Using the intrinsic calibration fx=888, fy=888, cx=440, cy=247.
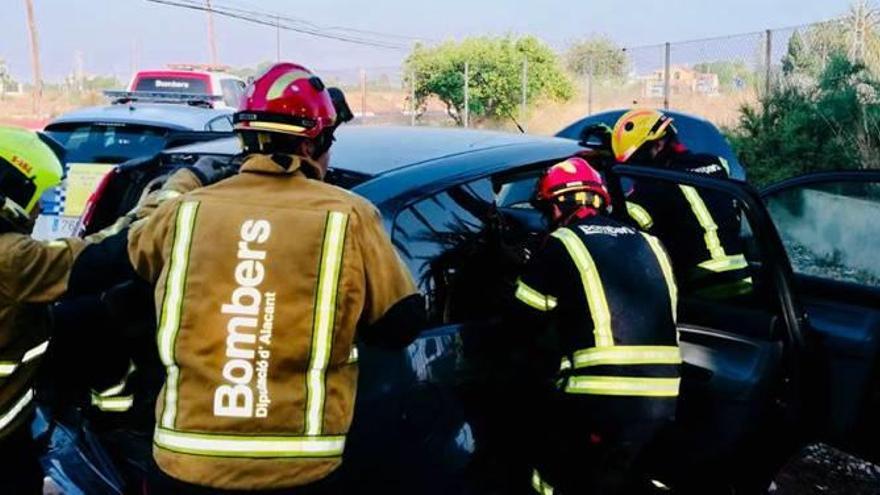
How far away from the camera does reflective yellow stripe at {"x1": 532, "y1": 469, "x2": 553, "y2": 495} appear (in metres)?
2.91

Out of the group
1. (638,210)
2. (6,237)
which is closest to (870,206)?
(638,210)

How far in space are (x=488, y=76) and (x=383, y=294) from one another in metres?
23.5

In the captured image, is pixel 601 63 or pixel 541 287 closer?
pixel 541 287

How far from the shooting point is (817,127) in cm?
1074

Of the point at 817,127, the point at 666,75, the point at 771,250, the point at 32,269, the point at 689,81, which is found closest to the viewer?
the point at 32,269

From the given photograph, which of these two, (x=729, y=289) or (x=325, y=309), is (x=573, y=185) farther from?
(x=325, y=309)

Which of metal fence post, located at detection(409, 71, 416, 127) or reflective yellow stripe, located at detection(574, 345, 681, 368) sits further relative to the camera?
metal fence post, located at detection(409, 71, 416, 127)

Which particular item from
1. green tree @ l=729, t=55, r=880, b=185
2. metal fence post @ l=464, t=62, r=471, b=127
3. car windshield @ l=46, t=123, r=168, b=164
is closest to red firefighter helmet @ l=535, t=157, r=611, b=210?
car windshield @ l=46, t=123, r=168, b=164

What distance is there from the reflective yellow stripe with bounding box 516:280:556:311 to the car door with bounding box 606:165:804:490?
0.61 meters

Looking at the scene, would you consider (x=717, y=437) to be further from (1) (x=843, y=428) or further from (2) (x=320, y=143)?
(2) (x=320, y=143)

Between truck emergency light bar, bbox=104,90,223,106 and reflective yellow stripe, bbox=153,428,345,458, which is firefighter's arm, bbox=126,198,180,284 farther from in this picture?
truck emergency light bar, bbox=104,90,223,106

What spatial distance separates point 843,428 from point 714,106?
13.2 metres

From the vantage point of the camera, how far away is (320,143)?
215 cm

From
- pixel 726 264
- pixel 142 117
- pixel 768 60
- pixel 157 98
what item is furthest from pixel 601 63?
pixel 726 264
